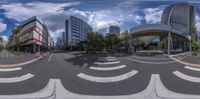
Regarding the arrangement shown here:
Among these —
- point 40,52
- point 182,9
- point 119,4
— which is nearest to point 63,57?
point 40,52

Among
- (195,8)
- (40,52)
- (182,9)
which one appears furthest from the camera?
(195,8)

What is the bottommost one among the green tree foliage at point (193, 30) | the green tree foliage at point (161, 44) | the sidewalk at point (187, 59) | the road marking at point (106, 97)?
the road marking at point (106, 97)

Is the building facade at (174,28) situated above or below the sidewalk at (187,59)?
above

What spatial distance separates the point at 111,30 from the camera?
1.60 m

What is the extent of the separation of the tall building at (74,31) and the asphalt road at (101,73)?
0.21 meters

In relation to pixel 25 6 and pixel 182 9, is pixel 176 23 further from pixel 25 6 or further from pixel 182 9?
pixel 25 6

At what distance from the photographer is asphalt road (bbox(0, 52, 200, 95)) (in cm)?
152

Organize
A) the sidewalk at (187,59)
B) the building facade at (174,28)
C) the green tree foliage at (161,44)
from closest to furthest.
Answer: the building facade at (174,28) < the green tree foliage at (161,44) < the sidewalk at (187,59)

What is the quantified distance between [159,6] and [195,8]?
391 mm

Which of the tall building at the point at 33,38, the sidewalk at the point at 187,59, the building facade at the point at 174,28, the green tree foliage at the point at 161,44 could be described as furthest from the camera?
the sidewalk at the point at 187,59

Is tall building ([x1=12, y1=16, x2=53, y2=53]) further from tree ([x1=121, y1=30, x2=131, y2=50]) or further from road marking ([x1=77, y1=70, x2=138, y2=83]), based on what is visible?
tree ([x1=121, y1=30, x2=131, y2=50])

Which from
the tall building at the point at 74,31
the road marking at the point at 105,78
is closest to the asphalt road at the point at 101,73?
the road marking at the point at 105,78

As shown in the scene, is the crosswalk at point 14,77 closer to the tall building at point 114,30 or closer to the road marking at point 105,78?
the road marking at point 105,78

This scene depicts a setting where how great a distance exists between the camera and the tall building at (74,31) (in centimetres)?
138
